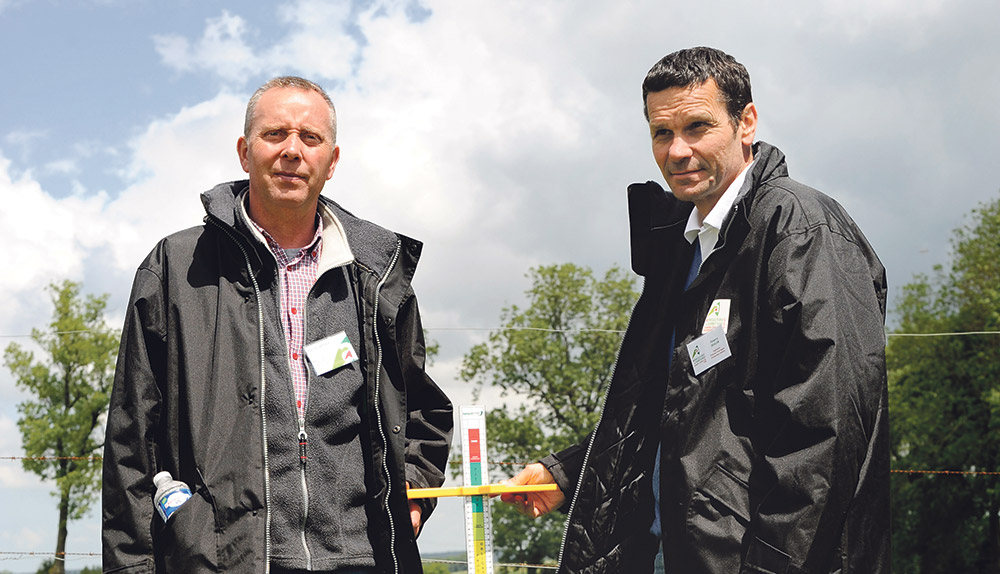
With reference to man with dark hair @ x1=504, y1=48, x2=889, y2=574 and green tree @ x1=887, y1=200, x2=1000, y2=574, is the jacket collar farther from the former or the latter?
green tree @ x1=887, y1=200, x2=1000, y2=574

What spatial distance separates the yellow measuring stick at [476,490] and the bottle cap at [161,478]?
774mm

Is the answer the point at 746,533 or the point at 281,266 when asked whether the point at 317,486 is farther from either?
the point at 746,533

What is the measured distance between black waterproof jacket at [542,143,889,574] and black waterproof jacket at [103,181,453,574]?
0.83 metres

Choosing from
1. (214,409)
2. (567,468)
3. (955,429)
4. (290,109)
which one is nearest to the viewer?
(214,409)

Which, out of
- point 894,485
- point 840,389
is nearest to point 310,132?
point 840,389

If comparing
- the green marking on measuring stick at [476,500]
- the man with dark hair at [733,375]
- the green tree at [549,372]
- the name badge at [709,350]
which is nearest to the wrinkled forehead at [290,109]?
the man with dark hair at [733,375]

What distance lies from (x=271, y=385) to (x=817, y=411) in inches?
63.9

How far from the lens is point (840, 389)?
2486 millimetres

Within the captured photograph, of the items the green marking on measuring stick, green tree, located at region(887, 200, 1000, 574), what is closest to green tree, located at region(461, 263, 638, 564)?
green tree, located at region(887, 200, 1000, 574)

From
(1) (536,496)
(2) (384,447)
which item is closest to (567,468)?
(1) (536,496)

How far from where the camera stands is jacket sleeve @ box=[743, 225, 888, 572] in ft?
8.10

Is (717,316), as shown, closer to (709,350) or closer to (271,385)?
(709,350)

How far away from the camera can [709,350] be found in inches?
111

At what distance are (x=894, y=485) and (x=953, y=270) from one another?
6721 mm
